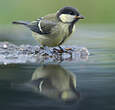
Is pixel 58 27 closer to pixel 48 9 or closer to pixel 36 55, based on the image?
pixel 36 55

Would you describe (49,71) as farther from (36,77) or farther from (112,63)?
(112,63)

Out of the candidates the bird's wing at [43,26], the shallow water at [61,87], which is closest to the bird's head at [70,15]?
the bird's wing at [43,26]

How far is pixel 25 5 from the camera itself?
14781 millimetres

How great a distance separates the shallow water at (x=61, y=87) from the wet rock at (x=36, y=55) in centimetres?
42

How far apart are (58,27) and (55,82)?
92.0 inches

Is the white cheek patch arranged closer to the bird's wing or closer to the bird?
the bird

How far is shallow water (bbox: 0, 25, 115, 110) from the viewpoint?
12.1 ft

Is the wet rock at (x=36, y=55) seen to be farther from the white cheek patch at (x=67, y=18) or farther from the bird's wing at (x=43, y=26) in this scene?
the white cheek patch at (x=67, y=18)

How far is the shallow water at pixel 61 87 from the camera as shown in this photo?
12.1 feet

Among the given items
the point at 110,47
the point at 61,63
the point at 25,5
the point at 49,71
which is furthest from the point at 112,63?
the point at 25,5

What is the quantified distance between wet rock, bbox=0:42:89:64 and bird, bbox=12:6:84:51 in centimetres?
20

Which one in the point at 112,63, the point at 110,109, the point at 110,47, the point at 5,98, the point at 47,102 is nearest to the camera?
the point at 110,109

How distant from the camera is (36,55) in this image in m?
6.86

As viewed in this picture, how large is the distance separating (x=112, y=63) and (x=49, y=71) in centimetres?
113
